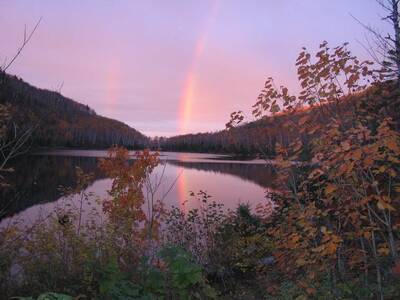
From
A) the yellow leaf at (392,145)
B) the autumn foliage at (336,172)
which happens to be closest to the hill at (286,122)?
the autumn foliage at (336,172)

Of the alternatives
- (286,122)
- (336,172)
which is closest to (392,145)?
(336,172)

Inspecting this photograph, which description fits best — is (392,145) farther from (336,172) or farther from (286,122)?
(286,122)

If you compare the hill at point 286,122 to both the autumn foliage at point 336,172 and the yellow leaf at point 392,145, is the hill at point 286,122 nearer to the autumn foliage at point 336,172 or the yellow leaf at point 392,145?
the autumn foliage at point 336,172

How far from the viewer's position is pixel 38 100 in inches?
249

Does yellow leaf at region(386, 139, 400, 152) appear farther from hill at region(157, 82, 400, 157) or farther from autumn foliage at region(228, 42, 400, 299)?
hill at region(157, 82, 400, 157)

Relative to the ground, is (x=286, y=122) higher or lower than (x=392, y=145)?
higher

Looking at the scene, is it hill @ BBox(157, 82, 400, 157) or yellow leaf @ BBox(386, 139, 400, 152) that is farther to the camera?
hill @ BBox(157, 82, 400, 157)

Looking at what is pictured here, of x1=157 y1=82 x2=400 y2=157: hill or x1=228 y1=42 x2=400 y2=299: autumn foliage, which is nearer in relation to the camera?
x1=228 y1=42 x2=400 y2=299: autumn foliage

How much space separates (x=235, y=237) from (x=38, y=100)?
725 cm

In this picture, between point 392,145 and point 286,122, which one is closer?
point 392,145

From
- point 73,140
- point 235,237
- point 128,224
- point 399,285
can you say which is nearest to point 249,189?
point 235,237

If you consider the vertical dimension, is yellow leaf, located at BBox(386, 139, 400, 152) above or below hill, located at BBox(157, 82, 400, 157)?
below

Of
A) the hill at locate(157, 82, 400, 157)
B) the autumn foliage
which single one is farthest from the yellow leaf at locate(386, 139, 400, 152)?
the hill at locate(157, 82, 400, 157)

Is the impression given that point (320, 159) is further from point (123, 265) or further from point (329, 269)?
point (123, 265)
